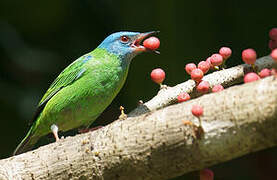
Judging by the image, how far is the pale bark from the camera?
2.07 meters

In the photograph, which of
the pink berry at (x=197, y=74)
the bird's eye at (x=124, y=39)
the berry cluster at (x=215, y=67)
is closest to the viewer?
the berry cluster at (x=215, y=67)

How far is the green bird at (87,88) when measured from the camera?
439 cm

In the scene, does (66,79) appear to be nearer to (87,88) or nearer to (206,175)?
(87,88)

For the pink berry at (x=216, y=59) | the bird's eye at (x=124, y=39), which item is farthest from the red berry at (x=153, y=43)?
the bird's eye at (x=124, y=39)

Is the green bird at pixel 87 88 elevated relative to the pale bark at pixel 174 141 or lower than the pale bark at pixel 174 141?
elevated

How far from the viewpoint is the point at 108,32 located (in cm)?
598

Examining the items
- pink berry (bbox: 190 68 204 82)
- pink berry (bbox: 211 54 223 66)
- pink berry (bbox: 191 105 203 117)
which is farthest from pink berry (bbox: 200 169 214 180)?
pink berry (bbox: 211 54 223 66)

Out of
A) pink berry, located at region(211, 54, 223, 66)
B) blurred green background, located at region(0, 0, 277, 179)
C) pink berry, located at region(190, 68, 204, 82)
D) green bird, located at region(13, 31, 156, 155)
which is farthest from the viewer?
blurred green background, located at region(0, 0, 277, 179)

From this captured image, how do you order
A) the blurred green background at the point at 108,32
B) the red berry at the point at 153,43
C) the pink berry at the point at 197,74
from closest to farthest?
the pink berry at the point at 197,74, the red berry at the point at 153,43, the blurred green background at the point at 108,32

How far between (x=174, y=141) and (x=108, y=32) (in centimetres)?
386

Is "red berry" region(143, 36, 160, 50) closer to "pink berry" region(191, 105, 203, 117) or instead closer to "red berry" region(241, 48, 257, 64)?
"red berry" region(241, 48, 257, 64)

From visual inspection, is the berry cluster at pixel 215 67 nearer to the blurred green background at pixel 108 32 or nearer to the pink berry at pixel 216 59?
the pink berry at pixel 216 59

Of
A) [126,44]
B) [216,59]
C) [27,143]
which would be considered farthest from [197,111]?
[27,143]

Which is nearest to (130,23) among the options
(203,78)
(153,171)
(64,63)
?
(64,63)
